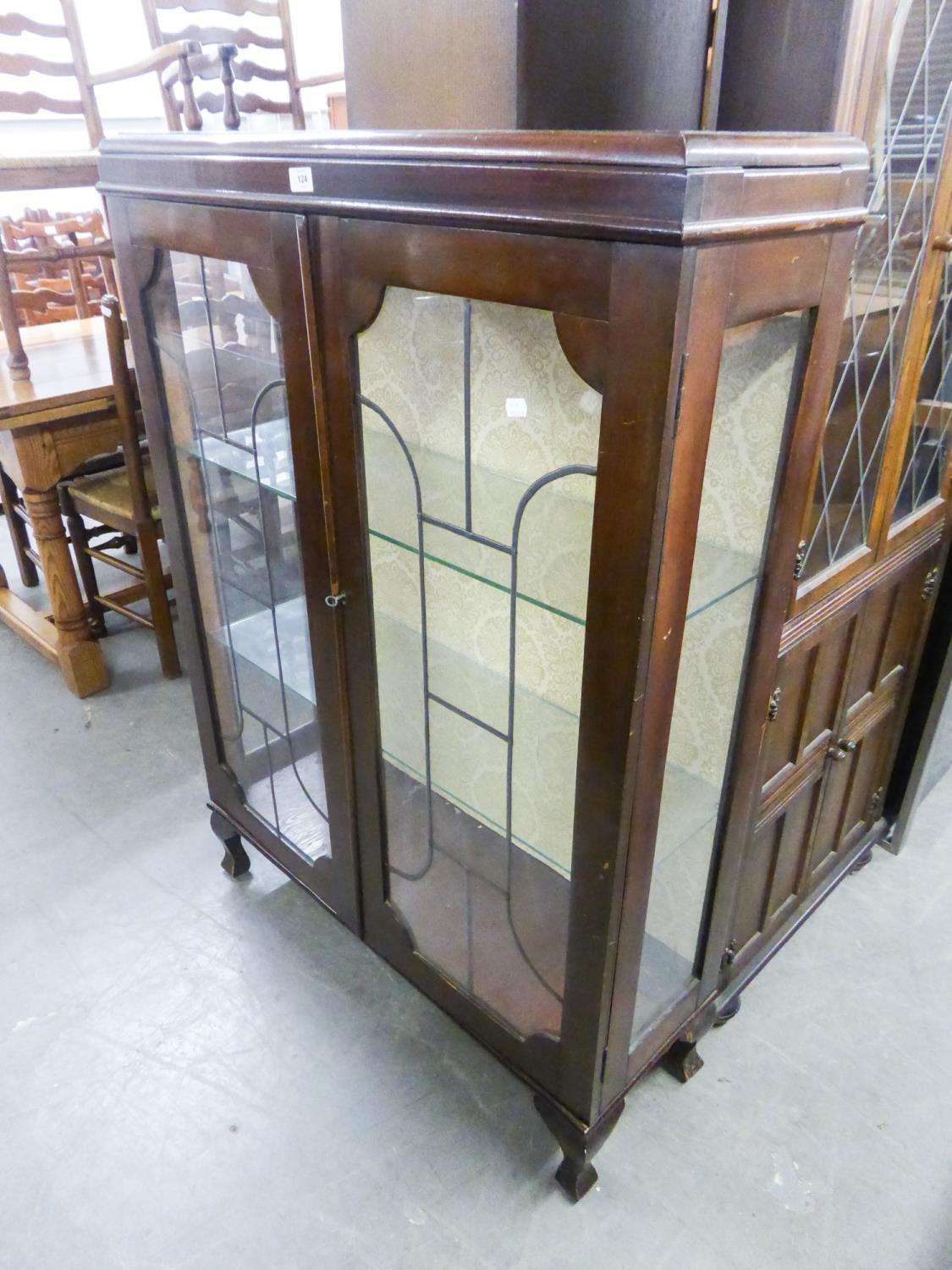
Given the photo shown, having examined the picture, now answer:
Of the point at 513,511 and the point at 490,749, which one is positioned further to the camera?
the point at 490,749

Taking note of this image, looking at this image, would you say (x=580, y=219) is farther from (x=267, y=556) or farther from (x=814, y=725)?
(x=814, y=725)

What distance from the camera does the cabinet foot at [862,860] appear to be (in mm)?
1688

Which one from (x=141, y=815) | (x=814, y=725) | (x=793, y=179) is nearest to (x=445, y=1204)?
(x=814, y=725)

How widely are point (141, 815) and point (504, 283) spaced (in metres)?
1.56

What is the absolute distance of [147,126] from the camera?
177 inches

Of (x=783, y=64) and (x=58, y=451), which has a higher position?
(x=783, y=64)

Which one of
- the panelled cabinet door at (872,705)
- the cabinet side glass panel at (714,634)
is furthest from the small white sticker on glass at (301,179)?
the panelled cabinet door at (872,705)

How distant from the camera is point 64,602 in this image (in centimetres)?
223

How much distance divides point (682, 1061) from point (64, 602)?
70.3 inches

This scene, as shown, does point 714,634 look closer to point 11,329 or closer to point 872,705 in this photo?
point 872,705

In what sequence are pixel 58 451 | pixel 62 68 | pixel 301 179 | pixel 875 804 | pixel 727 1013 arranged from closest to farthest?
1. pixel 301 179
2. pixel 727 1013
3. pixel 875 804
4. pixel 58 451
5. pixel 62 68

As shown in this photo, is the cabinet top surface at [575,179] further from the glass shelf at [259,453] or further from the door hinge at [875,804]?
the door hinge at [875,804]

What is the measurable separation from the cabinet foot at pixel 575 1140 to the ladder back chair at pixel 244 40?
2.89 m

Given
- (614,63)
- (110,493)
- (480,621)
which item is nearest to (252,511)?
(480,621)
